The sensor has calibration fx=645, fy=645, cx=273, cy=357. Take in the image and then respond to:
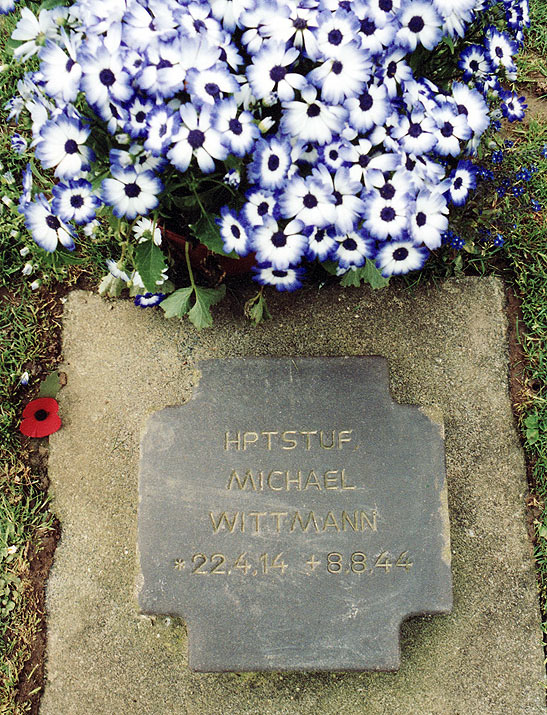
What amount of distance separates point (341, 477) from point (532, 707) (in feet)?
2.99

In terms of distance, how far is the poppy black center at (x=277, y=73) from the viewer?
134cm

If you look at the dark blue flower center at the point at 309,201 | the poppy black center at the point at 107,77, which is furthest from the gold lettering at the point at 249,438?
the poppy black center at the point at 107,77

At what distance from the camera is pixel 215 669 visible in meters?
1.77

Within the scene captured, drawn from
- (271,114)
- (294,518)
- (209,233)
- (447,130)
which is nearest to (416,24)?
(447,130)

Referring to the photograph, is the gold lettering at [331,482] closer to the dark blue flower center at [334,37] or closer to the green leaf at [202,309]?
the green leaf at [202,309]

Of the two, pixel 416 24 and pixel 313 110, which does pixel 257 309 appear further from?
pixel 416 24

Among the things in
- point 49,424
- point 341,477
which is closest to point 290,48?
point 341,477

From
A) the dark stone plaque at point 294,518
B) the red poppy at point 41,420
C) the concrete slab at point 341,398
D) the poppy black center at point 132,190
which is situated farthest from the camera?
the red poppy at point 41,420

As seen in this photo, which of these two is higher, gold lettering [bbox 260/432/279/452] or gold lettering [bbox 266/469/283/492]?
gold lettering [bbox 260/432/279/452]

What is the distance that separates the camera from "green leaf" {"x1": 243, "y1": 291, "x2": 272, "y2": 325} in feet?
6.46

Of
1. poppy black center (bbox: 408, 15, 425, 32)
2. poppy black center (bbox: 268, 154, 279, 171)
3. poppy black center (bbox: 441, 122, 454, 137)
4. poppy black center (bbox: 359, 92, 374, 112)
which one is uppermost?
Answer: poppy black center (bbox: 408, 15, 425, 32)

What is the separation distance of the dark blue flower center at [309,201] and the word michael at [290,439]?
2.26 ft

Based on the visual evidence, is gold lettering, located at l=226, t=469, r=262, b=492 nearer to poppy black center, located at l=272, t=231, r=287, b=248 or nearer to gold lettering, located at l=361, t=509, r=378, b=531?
gold lettering, located at l=361, t=509, r=378, b=531

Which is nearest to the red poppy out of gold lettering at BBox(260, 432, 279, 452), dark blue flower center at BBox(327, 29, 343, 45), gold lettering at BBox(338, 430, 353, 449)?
gold lettering at BBox(260, 432, 279, 452)
